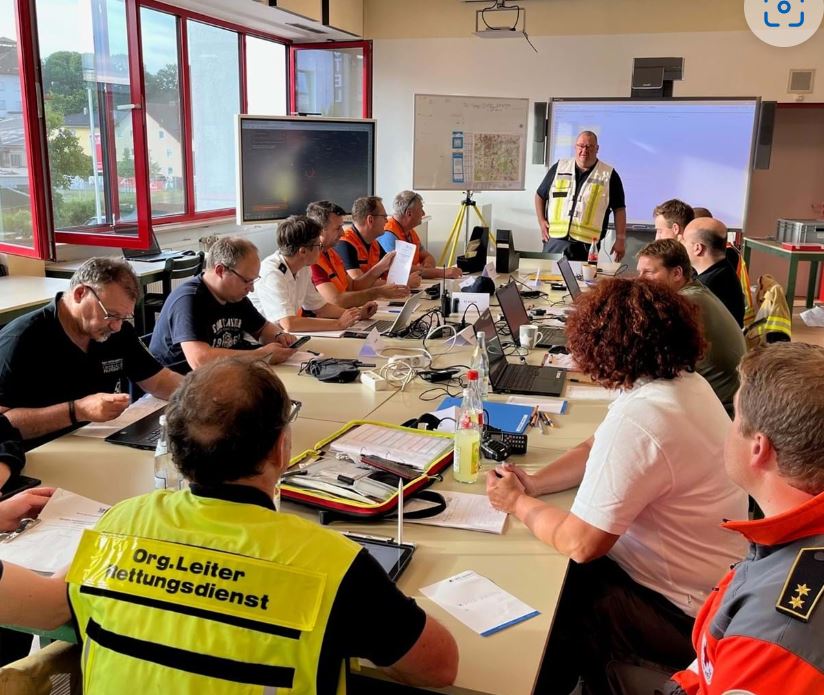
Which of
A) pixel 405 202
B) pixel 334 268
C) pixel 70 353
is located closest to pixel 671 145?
pixel 405 202

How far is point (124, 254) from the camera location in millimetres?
5488

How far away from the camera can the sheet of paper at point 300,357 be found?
10.4 ft

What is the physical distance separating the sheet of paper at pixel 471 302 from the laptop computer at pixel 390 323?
34 centimetres

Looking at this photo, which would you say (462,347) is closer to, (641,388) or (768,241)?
(641,388)

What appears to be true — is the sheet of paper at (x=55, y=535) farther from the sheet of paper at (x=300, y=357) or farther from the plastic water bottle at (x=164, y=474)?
the sheet of paper at (x=300, y=357)

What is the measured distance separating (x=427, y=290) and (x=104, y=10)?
9.23 ft

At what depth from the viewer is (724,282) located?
3582mm

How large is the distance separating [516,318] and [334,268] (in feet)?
4.46

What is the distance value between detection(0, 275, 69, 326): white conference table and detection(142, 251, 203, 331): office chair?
65cm

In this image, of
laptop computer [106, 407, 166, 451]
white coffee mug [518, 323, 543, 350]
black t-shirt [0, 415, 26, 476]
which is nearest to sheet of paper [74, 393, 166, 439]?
laptop computer [106, 407, 166, 451]

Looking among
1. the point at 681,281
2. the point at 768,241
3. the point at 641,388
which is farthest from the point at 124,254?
the point at 768,241

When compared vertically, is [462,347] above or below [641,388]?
below

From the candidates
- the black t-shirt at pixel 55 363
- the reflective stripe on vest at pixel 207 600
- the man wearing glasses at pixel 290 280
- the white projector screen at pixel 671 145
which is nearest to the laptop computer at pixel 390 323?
the man wearing glasses at pixel 290 280

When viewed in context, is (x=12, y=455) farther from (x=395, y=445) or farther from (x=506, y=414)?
(x=506, y=414)
